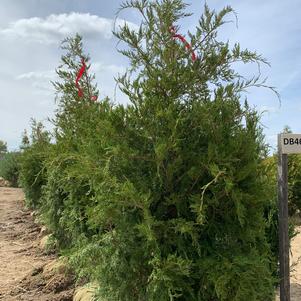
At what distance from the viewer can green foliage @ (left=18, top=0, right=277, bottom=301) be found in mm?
2977

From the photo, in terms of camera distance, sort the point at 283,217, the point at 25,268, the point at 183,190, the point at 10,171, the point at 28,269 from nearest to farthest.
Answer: the point at 183,190 → the point at 283,217 → the point at 28,269 → the point at 25,268 → the point at 10,171

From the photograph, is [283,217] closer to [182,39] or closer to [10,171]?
[182,39]

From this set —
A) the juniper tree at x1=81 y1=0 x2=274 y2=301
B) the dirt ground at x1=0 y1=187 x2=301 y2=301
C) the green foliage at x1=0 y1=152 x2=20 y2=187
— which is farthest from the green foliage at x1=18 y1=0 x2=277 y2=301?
the green foliage at x1=0 y1=152 x2=20 y2=187

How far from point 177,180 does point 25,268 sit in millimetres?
5241

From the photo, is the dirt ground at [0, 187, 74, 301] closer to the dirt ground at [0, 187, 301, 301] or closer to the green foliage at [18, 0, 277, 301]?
the dirt ground at [0, 187, 301, 301]

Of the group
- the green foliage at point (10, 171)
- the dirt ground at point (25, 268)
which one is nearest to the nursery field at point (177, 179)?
the dirt ground at point (25, 268)

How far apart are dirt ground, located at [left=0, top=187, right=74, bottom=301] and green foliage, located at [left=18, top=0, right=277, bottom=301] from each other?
2.75 metres

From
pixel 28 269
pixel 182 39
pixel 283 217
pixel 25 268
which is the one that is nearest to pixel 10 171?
pixel 25 268

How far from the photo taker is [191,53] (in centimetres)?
341

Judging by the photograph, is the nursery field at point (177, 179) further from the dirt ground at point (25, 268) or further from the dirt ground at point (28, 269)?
the dirt ground at point (25, 268)

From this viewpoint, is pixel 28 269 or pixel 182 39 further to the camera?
pixel 28 269

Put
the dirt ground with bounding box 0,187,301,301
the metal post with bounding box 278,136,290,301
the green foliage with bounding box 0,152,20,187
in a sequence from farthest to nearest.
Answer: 1. the green foliage with bounding box 0,152,20,187
2. the dirt ground with bounding box 0,187,301,301
3. the metal post with bounding box 278,136,290,301

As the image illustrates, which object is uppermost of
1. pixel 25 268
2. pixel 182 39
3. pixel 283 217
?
pixel 182 39

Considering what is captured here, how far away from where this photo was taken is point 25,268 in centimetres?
755
